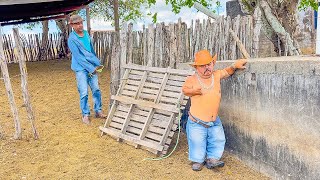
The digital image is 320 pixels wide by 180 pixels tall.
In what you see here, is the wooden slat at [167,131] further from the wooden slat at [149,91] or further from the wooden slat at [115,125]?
the wooden slat at [115,125]

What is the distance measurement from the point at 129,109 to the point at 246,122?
69.2 inches

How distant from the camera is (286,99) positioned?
352 cm

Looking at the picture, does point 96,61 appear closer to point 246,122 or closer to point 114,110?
point 114,110

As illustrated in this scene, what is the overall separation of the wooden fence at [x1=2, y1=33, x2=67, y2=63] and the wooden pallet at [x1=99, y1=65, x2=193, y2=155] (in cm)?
874

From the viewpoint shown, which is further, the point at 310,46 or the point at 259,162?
the point at 310,46

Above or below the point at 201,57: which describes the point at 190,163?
below

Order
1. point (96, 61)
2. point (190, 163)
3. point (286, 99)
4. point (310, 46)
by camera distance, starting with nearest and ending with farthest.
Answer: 1. point (286, 99)
2. point (190, 163)
3. point (96, 61)
4. point (310, 46)

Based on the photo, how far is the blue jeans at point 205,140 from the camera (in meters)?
4.11

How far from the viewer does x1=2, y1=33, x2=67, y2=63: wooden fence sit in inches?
498

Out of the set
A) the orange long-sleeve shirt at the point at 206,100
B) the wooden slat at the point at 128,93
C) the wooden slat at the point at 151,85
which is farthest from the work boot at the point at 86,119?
the orange long-sleeve shirt at the point at 206,100

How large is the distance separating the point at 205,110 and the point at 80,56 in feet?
8.16

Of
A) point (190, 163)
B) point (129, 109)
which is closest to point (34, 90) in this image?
point (129, 109)

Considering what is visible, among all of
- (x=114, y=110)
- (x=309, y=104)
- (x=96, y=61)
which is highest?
(x=96, y=61)

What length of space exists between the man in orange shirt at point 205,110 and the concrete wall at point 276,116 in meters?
0.26
